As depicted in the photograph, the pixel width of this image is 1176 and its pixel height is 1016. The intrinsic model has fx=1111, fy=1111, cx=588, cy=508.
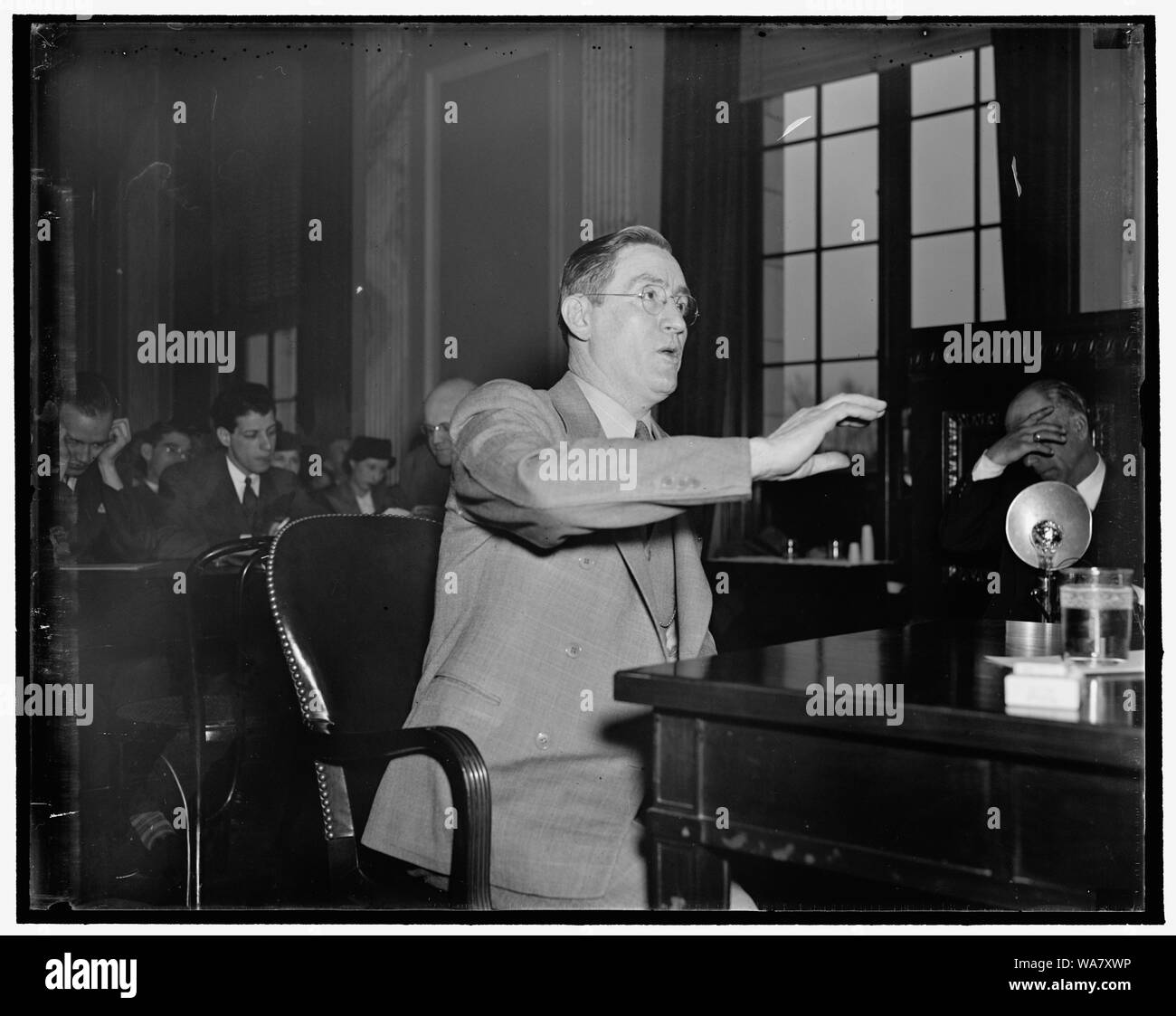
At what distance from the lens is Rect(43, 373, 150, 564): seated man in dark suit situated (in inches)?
82.7

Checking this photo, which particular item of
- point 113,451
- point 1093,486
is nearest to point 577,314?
point 113,451

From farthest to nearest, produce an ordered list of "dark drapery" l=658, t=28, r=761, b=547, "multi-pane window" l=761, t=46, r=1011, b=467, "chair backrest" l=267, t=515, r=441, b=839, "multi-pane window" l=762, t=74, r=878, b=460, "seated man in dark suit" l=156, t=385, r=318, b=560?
1. "dark drapery" l=658, t=28, r=761, b=547
2. "multi-pane window" l=762, t=74, r=878, b=460
3. "multi-pane window" l=761, t=46, r=1011, b=467
4. "seated man in dark suit" l=156, t=385, r=318, b=560
5. "chair backrest" l=267, t=515, r=441, b=839

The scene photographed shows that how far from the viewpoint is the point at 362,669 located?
1895mm

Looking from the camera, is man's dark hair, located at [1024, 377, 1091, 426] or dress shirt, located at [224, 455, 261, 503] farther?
dress shirt, located at [224, 455, 261, 503]

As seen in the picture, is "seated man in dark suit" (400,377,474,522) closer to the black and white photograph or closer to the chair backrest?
the black and white photograph

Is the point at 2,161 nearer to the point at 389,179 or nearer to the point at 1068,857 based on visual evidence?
the point at 1068,857

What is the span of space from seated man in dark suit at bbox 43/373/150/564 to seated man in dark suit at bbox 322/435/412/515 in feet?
6.79

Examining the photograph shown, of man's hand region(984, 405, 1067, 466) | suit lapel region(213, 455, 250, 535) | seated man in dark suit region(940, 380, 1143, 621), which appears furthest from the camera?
suit lapel region(213, 455, 250, 535)

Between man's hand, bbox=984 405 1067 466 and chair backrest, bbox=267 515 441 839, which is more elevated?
man's hand, bbox=984 405 1067 466

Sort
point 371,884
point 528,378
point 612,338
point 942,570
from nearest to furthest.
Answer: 1. point 371,884
2. point 612,338
3. point 528,378
4. point 942,570

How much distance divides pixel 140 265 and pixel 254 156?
364mm

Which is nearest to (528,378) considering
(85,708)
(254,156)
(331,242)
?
(254,156)

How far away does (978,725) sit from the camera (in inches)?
47.4

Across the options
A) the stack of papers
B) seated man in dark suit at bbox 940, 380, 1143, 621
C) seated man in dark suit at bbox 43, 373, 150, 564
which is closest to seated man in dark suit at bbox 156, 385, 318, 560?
seated man in dark suit at bbox 43, 373, 150, 564
